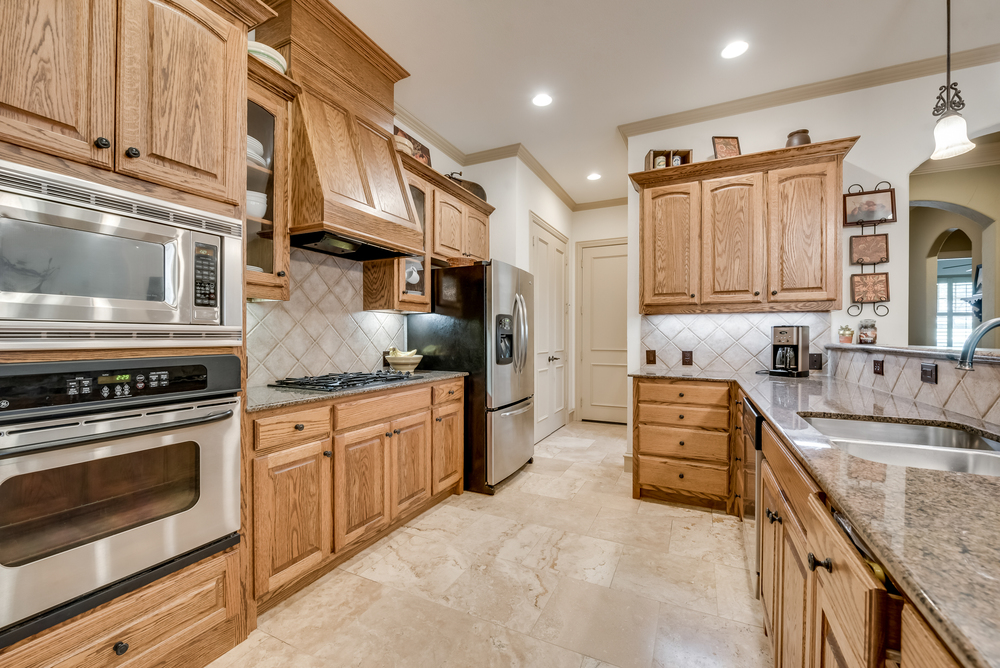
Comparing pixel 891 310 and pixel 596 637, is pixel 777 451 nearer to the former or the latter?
pixel 596 637

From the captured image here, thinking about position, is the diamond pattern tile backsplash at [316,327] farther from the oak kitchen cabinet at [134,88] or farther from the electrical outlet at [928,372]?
the electrical outlet at [928,372]

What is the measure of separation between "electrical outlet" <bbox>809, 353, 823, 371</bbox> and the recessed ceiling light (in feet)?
6.71

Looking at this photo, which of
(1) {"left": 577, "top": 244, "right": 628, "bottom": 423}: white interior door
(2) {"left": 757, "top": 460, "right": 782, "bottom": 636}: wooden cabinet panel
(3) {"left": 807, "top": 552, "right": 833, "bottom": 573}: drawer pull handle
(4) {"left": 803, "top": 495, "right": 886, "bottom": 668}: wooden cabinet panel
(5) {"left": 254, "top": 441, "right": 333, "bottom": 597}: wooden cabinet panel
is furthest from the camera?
(1) {"left": 577, "top": 244, "right": 628, "bottom": 423}: white interior door

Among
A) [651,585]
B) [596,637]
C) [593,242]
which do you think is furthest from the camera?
[593,242]

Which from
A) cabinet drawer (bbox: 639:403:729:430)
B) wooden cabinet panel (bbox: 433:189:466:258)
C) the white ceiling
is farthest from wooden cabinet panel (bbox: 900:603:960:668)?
wooden cabinet panel (bbox: 433:189:466:258)

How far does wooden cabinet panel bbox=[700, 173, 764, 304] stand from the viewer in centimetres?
288

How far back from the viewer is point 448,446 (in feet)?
9.48

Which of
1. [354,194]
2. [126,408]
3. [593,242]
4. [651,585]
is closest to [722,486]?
[651,585]

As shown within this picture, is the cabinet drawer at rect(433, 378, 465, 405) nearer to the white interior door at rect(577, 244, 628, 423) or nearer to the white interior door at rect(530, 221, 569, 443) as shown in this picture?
the white interior door at rect(530, 221, 569, 443)

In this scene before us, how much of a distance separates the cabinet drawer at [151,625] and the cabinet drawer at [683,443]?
239 cm

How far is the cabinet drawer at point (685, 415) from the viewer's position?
8.70ft

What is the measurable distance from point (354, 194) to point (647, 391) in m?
2.21

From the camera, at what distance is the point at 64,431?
1.11 metres

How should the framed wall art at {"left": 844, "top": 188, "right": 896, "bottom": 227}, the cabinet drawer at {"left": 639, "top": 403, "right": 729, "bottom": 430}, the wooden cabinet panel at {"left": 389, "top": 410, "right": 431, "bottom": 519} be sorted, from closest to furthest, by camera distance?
the wooden cabinet panel at {"left": 389, "top": 410, "right": 431, "bottom": 519} → the cabinet drawer at {"left": 639, "top": 403, "right": 729, "bottom": 430} → the framed wall art at {"left": 844, "top": 188, "right": 896, "bottom": 227}
